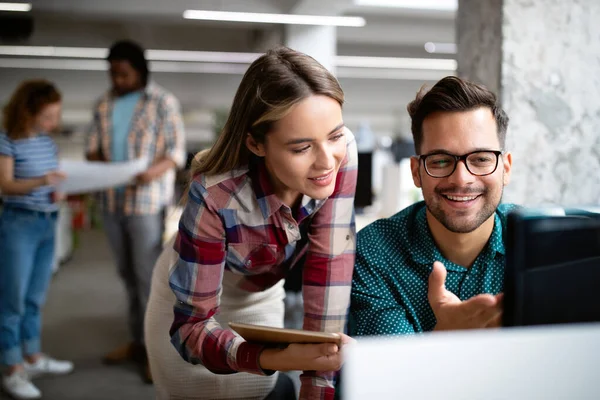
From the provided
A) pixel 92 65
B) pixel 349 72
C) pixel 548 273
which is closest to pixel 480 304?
pixel 548 273

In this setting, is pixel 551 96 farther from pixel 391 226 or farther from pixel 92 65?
pixel 92 65

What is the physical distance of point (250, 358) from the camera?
3.95 ft

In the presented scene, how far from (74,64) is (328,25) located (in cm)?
620

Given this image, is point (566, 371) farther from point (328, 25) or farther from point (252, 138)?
point (328, 25)

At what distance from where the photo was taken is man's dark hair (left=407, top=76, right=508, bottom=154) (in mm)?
1288

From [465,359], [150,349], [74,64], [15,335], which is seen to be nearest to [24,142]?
[15,335]

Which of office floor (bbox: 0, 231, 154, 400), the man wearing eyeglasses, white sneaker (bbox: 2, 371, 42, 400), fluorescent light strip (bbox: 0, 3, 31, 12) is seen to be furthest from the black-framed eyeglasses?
fluorescent light strip (bbox: 0, 3, 31, 12)

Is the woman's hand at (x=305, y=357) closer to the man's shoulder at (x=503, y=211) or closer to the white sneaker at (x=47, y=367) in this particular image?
the man's shoulder at (x=503, y=211)

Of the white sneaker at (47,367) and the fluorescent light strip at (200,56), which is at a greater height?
the fluorescent light strip at (200,56)

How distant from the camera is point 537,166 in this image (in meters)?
2.35

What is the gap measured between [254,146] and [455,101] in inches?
17.4

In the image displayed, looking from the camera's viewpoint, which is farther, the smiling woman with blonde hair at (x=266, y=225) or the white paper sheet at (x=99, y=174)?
the white paper sheet at (x=99, y=174)

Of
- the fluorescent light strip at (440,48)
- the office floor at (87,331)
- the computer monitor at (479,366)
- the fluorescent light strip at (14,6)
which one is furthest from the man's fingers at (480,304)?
the fluorescent light strip at (440,48)

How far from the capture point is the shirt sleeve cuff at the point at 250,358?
1.20m
